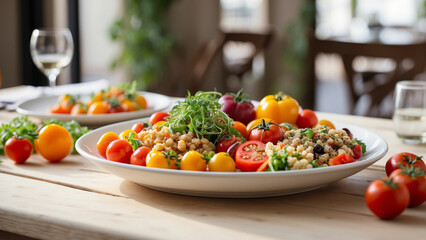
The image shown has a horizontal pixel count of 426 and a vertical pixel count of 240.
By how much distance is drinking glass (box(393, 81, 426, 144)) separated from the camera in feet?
4.81

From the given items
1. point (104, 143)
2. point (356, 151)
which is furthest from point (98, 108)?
point (356, 151)

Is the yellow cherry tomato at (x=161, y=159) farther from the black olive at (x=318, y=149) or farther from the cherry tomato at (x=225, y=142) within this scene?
the black olive at (x=318, y=149)

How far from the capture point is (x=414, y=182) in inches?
37.6

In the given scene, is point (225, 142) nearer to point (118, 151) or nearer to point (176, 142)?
A: point (176, 142)

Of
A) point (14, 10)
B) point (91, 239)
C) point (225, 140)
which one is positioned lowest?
point (91, 239)

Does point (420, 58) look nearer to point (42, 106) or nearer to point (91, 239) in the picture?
point (42, 106)

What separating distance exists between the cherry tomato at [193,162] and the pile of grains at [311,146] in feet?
0.41

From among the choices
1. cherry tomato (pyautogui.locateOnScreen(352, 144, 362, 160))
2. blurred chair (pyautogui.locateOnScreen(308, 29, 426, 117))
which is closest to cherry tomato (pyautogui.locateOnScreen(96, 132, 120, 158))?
cherry tomato (pyautogui.locateOnScreen(352, 144, 362, 160))

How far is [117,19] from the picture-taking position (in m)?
4.78

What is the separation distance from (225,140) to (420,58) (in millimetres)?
1550

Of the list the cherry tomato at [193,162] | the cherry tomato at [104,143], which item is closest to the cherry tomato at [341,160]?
the cherry tomato at [193,162]

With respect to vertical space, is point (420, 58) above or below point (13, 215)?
above

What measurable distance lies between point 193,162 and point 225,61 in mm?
3748

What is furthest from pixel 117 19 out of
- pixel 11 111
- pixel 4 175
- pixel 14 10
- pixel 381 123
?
pixel 4 175
